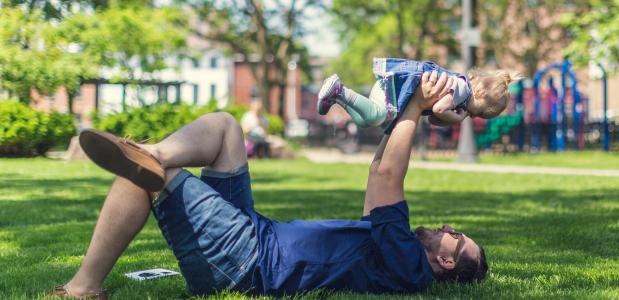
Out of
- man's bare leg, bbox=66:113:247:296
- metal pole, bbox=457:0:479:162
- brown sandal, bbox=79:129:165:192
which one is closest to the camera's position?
brown sandal, bbox=79:129:165:192

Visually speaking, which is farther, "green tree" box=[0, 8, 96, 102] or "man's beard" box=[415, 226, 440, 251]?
"green tree" box=[0, 8, 96, 102]

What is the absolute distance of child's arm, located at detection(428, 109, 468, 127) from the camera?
3.79 meters

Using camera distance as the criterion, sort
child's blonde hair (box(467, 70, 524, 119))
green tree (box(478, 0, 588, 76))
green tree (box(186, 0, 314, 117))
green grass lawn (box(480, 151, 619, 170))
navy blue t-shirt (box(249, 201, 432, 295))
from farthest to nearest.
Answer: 1. green tree (box(478, 0, 588, 76))
2. green tree (box(186, 0, 314, 117))
3. green grass lawn (box(480, 151, 619, 170))
4. child's blonde hair (box(467, 70, 524, 119))
5. navy blue t-shirt (box(249, 201, 432, 295))

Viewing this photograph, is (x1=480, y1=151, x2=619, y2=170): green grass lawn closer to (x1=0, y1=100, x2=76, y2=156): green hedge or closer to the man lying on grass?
(x1=0, y1=100, x2=76, y2=156): green hedge

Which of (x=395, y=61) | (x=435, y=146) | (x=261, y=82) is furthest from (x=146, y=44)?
(x=395, y=61)

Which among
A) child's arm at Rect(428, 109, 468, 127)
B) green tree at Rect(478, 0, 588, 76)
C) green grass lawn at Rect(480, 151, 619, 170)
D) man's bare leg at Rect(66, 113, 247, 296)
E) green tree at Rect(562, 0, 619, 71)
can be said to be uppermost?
green tree at Rect(478, 0, 588, 76)

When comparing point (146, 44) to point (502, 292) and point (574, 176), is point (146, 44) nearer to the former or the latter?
point (574, 176)

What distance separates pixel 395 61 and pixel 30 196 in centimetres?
437

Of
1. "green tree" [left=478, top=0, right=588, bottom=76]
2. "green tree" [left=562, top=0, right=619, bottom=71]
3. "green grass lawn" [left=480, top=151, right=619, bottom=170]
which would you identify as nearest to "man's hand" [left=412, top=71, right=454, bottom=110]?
"green grass lawn" [left=480, top=151, right=619, bottom=170]

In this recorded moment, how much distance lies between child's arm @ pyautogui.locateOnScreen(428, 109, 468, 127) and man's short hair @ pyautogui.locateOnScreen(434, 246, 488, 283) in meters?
0.65

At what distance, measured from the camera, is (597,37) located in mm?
23266

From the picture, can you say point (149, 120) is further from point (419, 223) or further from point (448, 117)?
point (448, 117)

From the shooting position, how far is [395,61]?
12.8 ft

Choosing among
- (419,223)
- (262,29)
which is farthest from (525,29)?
(419,223)
